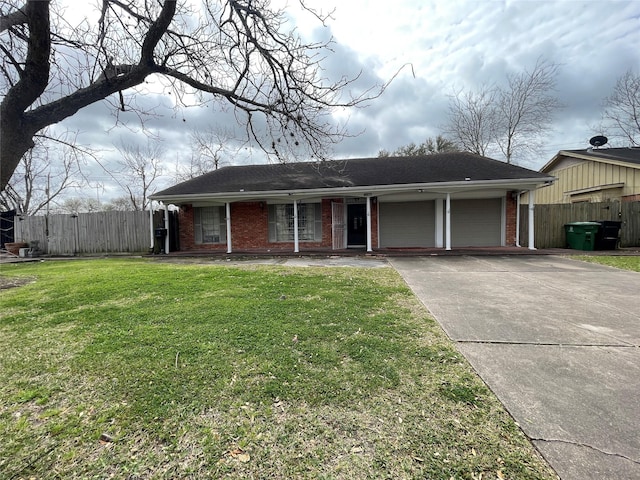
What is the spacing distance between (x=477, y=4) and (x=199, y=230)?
13.0m

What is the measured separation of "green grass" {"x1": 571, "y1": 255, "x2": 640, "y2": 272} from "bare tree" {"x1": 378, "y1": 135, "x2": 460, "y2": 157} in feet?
57.6

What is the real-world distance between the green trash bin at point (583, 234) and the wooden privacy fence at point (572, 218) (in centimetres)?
57

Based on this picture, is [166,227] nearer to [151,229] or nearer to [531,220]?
[151,229]

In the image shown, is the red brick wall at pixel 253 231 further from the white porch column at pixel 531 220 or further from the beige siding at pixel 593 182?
the beige siding at pixel 593 182

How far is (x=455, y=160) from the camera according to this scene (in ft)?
44.9

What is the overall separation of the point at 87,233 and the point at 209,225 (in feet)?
19.0

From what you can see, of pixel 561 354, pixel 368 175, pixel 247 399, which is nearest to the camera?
pixel 247 399

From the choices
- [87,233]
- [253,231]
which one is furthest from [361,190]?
A: [87,233]

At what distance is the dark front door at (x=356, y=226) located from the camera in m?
13.7

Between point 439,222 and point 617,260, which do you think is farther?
point 439,222

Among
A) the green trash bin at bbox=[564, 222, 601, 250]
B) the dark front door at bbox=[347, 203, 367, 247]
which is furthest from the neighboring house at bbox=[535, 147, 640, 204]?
the dark front door at bbox=[347, 203, 367, 247]

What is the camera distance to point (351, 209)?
13.8m

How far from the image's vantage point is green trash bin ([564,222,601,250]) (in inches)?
435

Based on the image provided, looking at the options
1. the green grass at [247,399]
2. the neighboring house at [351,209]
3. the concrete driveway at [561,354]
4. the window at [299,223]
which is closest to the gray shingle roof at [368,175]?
the neighboring house at [351,209]
